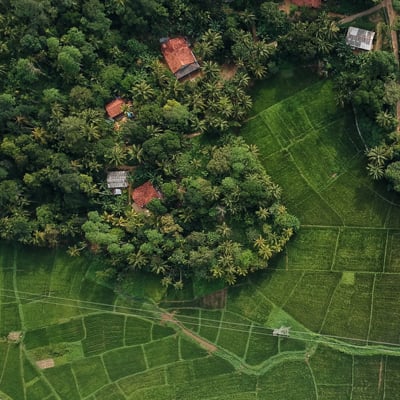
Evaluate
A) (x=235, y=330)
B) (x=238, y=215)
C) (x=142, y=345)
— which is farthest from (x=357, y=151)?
(x=142, y=345)

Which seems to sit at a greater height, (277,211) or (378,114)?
(378,114)

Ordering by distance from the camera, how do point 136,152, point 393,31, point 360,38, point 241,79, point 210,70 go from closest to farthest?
point 393,31 → point 360,38 → point 241,79 → point 210,70 → point 136,152

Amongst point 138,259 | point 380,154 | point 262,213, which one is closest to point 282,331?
point 262,213

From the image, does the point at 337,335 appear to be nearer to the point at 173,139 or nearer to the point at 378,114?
the point at 378,114

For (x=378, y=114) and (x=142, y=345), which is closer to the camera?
(x=378, y=114)

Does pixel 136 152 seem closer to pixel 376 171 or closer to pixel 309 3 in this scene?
pixel 309 3

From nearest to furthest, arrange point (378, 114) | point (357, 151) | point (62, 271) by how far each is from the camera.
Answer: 1. point (378, 114)
2. point (357, 151)
3. point (62, 271)
